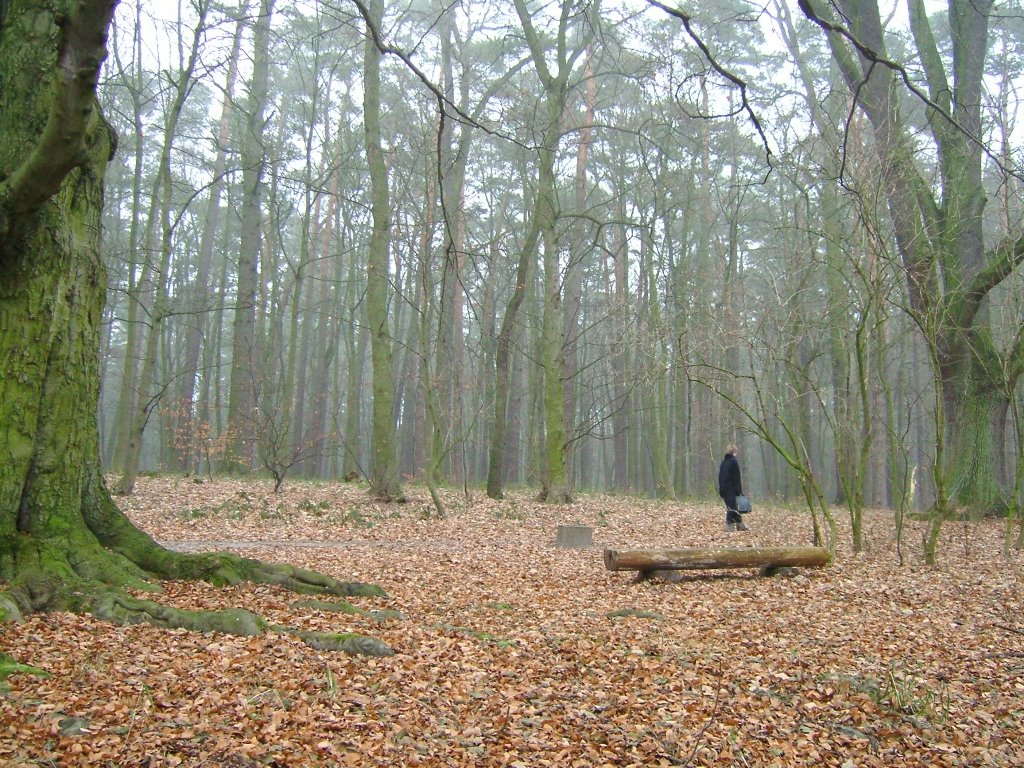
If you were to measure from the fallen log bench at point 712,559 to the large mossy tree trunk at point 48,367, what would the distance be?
3.95m

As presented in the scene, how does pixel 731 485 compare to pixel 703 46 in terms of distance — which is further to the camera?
pixel 731 485

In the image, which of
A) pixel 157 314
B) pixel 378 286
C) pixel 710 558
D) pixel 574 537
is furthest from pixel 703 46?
pixel 378 286

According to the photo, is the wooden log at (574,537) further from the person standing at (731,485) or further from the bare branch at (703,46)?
the bare branch at (703,46)

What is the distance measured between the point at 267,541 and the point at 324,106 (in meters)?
18.4

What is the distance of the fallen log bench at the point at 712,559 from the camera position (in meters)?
7.98

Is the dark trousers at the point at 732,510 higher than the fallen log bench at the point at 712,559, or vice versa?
A: the dark trousers at the point at 732,510

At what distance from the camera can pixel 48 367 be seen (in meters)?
4.73

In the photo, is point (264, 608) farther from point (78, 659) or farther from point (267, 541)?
point (267, 541)

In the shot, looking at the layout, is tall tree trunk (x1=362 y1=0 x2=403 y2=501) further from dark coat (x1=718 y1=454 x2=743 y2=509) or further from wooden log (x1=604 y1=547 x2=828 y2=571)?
wooden log (x1=604 y1=547 x2=828 y2=571)

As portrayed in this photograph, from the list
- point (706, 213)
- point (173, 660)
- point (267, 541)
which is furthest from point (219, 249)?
point (173, 660)

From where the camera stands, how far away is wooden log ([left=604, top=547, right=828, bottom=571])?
26.2 ft

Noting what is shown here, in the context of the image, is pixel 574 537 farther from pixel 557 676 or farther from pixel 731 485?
pixel 557 676

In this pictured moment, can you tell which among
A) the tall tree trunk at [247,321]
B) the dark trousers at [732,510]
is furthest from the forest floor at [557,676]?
the tall tree trunk at [247,321]

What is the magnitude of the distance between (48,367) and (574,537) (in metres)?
7.24
